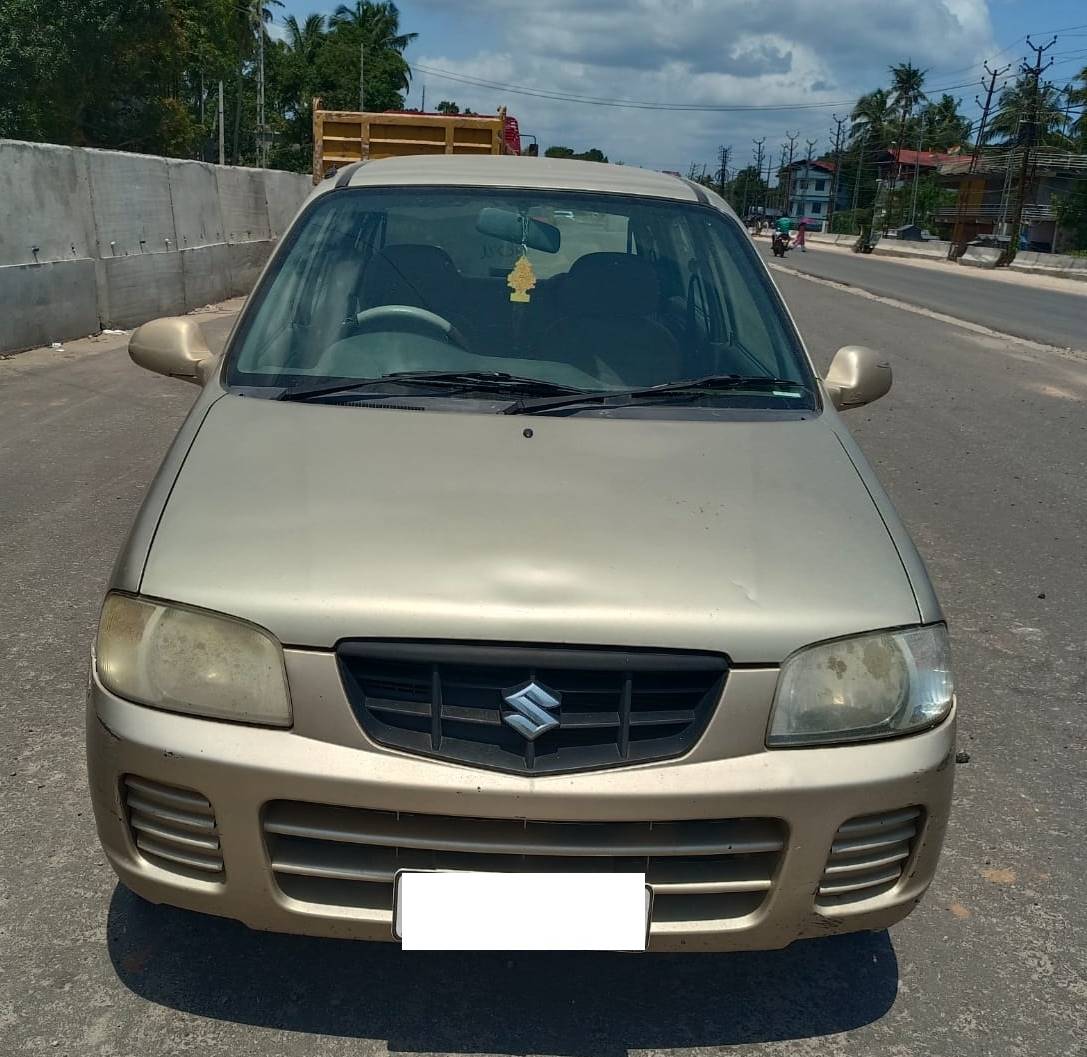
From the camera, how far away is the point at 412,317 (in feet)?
11.0

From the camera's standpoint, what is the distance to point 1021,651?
4.58 metres

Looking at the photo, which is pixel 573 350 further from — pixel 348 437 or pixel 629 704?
pixel 629 704

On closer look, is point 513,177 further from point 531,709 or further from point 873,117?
point 873,117

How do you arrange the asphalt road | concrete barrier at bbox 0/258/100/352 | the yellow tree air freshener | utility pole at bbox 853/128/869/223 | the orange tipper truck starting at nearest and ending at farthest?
1. the asphalt road
2. the yellow tree air freshener
3. concrete barrier at bbox 0/258/100/352
4. the orange tipper truck
5. utility pole at bbox 853/128/869/223

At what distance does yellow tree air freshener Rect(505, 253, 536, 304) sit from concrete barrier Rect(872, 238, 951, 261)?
188ft

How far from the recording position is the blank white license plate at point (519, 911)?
6.78 feet

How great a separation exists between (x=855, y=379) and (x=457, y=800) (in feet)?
6.88

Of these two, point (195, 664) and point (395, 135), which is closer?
point (195, 664)

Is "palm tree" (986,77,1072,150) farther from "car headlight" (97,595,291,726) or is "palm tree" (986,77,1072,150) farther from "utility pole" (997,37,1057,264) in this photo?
"car headlight" (97,595,291,726)

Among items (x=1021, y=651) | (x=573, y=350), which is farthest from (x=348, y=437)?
(x=1021, y=651)

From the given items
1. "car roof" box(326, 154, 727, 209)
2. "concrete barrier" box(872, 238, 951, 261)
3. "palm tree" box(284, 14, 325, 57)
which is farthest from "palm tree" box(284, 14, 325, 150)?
"car roof" box(326, 154, 727, 209)

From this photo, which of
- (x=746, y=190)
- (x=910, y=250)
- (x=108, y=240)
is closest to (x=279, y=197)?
(x=108, y=240)

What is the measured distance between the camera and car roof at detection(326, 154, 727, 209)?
365 centimetres

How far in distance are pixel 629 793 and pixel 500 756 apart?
24cm
